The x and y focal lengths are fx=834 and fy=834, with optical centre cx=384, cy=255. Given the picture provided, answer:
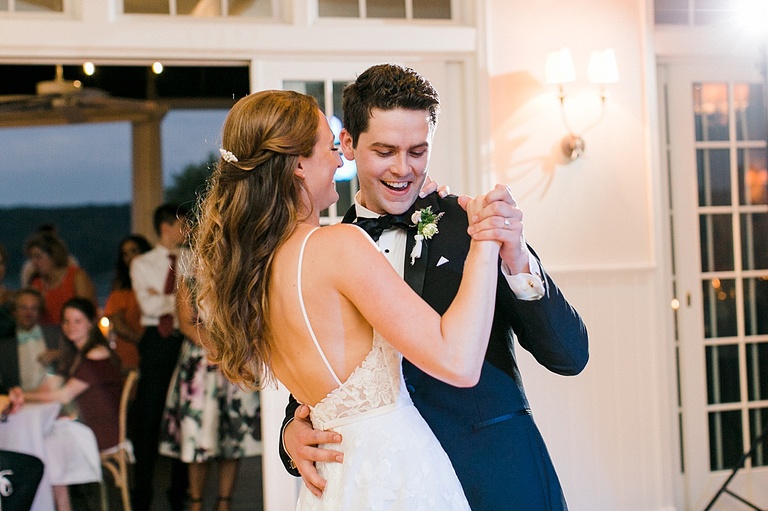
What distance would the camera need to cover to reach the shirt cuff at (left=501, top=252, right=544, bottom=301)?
1.65m

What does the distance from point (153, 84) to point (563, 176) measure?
199 inches

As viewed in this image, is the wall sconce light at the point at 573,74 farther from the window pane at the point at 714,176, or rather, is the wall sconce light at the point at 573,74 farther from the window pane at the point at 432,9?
the window pane at the point at 714,176

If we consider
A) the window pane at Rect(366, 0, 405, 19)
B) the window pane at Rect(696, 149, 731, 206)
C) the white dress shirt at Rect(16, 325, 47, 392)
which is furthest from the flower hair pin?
the white dress shirt at Rect(16, 325, 47, 392)

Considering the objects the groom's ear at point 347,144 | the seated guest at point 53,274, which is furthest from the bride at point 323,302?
the seated guest at point 53,274

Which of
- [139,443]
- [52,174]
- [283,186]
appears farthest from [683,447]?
[52,174]

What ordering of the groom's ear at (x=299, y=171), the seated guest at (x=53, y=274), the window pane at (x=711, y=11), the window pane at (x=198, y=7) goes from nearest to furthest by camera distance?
the groom's ear at (x=299, y=171)
the window pane at (x=198, y=7)
the window pane at (x=711, y=11)
the seated guest at (x=53, y=274)

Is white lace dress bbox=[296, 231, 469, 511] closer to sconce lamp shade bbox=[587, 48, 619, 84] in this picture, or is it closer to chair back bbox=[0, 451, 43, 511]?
sconce lamp shade bbox=[587, 48, 619, 84]

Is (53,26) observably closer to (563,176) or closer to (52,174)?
(563,176)

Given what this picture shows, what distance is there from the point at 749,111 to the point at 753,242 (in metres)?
0.73

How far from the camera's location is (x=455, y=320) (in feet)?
5.02

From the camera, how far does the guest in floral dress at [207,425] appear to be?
4.71 m

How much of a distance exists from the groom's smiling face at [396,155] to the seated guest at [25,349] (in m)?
3.78

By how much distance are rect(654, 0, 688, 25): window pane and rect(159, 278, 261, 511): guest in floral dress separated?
295 centimetres

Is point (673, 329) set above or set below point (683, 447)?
above
